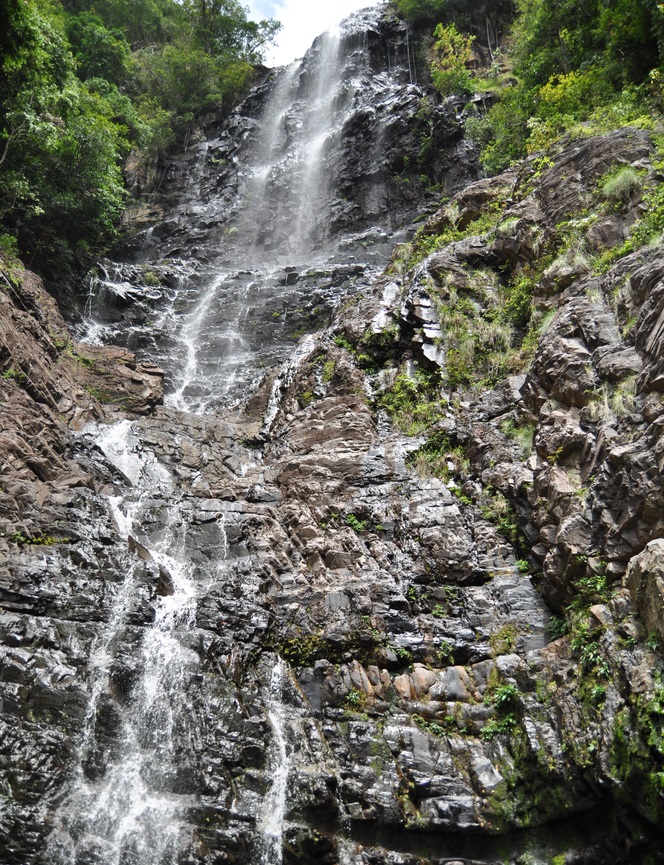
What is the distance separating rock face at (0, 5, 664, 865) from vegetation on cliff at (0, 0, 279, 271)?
528cm

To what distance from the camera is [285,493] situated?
12.5m

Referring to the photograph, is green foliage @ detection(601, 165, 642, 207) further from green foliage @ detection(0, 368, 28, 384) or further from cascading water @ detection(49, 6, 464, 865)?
green foliage @ detection(0, 368, 28, 384)

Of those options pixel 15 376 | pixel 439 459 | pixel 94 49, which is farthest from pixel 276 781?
pixel 94 49

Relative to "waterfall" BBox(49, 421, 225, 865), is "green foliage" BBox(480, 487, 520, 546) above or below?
above

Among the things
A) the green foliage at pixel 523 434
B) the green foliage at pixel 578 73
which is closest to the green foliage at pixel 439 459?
the green foliage at pixel 523 434

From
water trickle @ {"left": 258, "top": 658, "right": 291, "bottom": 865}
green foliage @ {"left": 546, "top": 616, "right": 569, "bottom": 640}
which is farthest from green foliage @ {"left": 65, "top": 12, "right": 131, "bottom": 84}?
green foliage @ {"left": 546, "top": 616, "right": 569, "bottom": 640}

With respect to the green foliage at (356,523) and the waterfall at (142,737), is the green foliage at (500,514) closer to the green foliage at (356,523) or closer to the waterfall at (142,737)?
the green foliage at (356,523)

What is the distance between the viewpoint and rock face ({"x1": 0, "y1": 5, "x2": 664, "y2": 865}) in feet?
23.6

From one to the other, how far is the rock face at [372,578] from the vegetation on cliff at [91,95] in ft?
17.3

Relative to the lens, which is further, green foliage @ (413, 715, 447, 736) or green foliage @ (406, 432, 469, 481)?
green foliage @ (406, 432, 469, 481)

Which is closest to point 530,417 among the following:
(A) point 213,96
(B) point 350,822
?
(B) point 350,822

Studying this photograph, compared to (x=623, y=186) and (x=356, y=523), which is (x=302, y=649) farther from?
(x=623, y=186)

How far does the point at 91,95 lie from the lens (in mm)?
25469

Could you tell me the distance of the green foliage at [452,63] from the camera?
30688 mm
